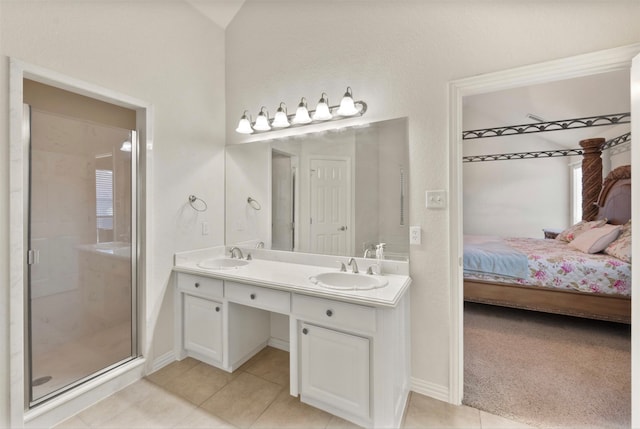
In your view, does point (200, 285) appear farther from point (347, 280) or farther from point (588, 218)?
point (588, 218)

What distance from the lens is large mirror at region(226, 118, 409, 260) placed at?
6.48 feet

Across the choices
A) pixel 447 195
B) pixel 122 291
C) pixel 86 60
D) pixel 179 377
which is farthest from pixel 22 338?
pixel 447 195

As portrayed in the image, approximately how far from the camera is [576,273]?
2.79 metres

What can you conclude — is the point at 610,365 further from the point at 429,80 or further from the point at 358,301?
the point at 429,80

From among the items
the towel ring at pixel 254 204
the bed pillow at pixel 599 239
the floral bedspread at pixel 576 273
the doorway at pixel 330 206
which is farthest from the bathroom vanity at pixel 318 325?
the bed pillow at pixel 599 239

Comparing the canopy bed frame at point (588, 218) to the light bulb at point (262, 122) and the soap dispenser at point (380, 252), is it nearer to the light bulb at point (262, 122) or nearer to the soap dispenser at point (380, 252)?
the soap dispenser at point (380, 252)

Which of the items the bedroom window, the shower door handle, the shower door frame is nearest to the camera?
the shower door frame

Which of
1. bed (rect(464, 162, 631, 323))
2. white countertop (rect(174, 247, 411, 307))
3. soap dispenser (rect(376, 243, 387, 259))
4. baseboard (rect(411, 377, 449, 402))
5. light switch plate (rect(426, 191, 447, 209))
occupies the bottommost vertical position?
baseboard (rect(411, 377, 449, 402))

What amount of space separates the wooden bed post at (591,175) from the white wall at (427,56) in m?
3.50

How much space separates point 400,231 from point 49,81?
2.32 meters

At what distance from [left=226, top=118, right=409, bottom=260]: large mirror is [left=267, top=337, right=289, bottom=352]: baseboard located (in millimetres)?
806

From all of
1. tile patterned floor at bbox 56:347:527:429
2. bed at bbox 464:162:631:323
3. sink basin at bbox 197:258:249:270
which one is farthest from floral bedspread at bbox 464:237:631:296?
sink basin at bbox 197:258:249:270

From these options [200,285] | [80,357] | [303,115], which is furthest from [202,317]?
[303,115]

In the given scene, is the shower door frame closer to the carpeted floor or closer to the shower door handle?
the shower door handle
